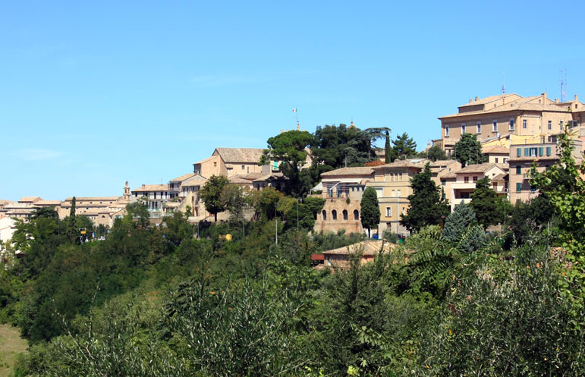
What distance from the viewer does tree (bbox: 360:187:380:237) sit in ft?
165

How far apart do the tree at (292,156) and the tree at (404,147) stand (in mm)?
7813

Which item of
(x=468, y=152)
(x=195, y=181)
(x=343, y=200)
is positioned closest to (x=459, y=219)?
(x=343, y=200)

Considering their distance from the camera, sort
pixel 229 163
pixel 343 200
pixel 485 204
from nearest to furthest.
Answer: pixel 485 204 → pixel 343 200 → pixel 229 163

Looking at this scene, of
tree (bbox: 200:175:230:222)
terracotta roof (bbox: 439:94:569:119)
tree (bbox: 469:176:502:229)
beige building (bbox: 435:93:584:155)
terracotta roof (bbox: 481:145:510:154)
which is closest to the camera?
tree (bbox: 469:176:502:229)

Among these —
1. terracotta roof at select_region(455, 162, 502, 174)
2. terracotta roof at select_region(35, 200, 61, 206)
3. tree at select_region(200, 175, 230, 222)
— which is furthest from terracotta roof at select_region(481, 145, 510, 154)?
terracotta roof at select_region(35, 200, 61, 206)

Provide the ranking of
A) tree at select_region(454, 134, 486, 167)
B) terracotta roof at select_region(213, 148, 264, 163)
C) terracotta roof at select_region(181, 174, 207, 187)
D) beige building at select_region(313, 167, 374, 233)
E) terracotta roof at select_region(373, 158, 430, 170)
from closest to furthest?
terracotta roof at select_region(373, 158, 430, 170) → beige building at select_region(313, 167, 374, 233) → tree at select_region(454, 134, 486, 167) → terracotta roof at select_region(181, 174, 207, 187) → terracotta roof at select_region(213, 148, 264, 163)

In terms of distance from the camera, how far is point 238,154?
75750 mm

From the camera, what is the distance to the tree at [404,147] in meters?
64.5

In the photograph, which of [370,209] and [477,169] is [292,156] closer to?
[370,209]

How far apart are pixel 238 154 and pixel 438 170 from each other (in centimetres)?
2805

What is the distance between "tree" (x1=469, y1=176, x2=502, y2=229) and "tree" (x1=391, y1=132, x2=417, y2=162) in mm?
18053

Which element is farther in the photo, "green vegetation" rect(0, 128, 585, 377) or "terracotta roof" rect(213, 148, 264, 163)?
"terracotta roof" rect(213, 148, 264, 163)

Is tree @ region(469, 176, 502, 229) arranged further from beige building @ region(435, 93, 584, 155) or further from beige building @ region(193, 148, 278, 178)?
beige building @ region(193, 148, 278, 178)

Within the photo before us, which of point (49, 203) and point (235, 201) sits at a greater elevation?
point (49, 203)
